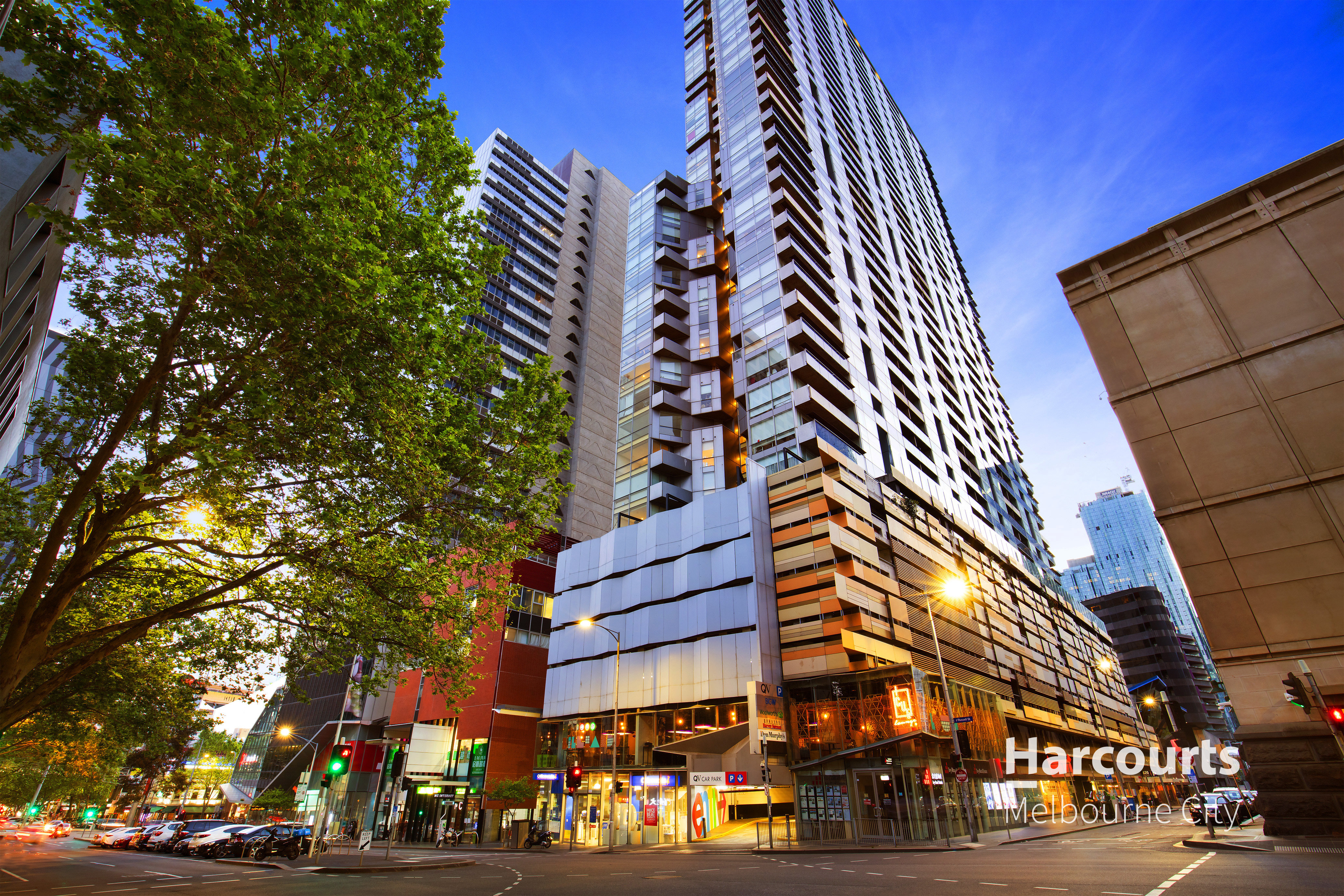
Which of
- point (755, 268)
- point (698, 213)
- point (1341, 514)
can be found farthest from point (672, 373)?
point (1341, 514)

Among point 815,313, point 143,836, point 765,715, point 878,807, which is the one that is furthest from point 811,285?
point 143,836

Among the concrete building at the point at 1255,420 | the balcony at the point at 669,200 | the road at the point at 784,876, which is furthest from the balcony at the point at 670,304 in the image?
the road at the point at 784,876

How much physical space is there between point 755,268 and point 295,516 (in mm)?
50384

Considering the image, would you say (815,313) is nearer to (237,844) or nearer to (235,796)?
(237,844)

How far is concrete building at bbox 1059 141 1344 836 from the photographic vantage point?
19.0 meters

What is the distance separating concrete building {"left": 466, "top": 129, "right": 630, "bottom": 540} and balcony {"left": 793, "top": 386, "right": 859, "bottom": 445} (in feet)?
109

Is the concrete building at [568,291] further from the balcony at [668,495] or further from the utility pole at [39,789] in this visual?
the utility pole at [39,789]

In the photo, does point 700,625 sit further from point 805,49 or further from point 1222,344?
point 805,49

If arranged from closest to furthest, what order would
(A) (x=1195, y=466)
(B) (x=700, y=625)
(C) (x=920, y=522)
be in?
(A) (x=1195, y=466) → (B) (x=700, y=625) → (C) (x=920, y=522)

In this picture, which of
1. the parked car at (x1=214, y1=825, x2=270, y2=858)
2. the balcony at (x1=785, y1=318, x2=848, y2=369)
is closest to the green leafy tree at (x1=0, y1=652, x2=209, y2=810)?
the parked car at (x1=214, y1=825, x2=270, y2=858)

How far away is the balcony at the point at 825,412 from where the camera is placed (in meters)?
47.3

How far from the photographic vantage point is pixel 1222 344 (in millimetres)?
23641

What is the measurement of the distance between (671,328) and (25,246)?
50.4 meters

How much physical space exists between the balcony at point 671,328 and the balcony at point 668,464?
43.4ft
